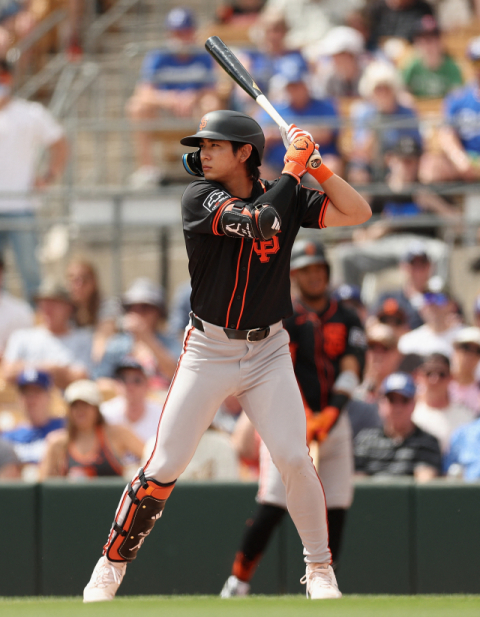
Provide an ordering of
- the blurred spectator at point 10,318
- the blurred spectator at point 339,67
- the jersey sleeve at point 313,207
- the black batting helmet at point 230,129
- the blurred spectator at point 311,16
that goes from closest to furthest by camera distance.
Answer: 1. the black batting helmet at point 230,129
2. the jersey sleeve at point 313,207
3. the blurred spectator at point 10,318
4. the blurred spectator at point 339,67
5. the blurred spectator at point 311,16

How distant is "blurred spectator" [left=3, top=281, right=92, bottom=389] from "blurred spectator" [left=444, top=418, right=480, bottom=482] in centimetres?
299

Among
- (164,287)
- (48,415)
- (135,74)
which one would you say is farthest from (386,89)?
(48,415)

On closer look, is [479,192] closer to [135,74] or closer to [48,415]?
[48,415]

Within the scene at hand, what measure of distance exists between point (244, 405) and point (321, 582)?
85 cm

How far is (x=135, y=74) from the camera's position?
1261 centimetres

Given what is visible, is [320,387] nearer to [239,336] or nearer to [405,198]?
[239,336]

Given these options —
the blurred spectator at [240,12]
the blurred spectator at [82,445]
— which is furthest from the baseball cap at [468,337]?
the blurred spectator at [240,12]

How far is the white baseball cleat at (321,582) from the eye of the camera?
14.8 feet

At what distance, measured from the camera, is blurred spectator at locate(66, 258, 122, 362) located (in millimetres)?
8672

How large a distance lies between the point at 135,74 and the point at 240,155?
8532mm

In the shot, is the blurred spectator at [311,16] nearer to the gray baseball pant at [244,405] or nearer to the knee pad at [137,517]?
the gray baseball pant at [244,405]

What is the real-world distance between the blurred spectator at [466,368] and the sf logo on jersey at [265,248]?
352 cm

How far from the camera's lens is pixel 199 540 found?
637cm

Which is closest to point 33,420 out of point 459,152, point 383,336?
point 383,336
